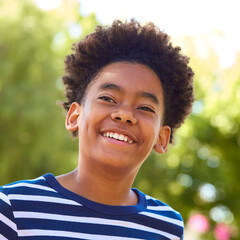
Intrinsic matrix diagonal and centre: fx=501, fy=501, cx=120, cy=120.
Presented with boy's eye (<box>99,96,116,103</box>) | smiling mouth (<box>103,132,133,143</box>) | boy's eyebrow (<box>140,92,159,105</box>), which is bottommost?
smiling mouth (<box>103,132,133,143</box>)

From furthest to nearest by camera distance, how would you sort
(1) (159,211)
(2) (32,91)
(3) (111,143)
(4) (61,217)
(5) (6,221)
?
1. (2) (32,91)
2. (1) (159,211)
3. (3) (111,143)
4. (4) (61,217)
5. (5) (6,221)

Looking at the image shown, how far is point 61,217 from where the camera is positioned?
230 centimetres

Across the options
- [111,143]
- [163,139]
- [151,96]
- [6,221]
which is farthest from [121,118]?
[6,221]

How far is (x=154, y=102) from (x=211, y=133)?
39.8ft

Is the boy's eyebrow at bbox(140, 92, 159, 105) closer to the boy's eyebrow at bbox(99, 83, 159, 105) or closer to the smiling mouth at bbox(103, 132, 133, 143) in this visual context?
the boy's eyebrow at bbox(99, 83, 159, 105)

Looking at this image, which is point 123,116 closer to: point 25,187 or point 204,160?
point 25,187

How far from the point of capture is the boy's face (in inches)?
95.7

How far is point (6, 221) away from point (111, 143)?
610 millimetres

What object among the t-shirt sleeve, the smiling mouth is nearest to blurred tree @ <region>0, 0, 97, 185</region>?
the smiling mouth

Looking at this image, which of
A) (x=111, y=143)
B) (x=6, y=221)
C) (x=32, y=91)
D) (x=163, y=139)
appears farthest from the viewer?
(x=32, y=91)

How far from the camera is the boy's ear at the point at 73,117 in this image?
106 inches

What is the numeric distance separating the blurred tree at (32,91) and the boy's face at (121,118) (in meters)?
9.58

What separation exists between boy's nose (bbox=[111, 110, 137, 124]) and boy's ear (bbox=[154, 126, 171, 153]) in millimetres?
407

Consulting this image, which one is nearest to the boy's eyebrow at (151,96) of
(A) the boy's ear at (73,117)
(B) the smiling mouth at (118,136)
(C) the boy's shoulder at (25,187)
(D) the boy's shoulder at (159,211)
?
(B) the smiling mouth at (118,136)
